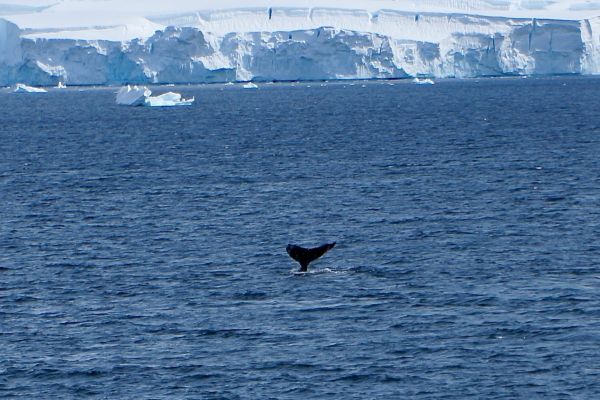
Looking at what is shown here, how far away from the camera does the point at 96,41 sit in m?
132

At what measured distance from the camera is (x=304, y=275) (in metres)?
28.1

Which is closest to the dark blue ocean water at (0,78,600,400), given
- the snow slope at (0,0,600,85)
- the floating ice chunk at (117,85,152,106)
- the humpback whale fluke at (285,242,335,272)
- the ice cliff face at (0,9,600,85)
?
the humpback whale fluke at (285,242,335,272)

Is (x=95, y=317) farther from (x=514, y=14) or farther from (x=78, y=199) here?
(x=514, y=14)

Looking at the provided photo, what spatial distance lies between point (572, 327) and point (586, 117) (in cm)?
5996

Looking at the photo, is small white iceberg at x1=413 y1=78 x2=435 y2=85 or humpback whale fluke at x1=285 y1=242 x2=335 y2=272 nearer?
humpback whale fluke at x1=285 y1=242 x2=335 y2=272

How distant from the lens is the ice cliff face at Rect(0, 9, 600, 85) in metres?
Result: 132

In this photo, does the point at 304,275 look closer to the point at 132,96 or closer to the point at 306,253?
the point at 306,253

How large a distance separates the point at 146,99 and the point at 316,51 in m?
34.4

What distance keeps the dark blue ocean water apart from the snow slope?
7353cm

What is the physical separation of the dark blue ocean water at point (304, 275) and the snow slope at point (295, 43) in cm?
7353

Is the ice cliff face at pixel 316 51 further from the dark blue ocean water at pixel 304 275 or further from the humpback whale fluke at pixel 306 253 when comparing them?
the humpback whale fluke at pixel 306 253

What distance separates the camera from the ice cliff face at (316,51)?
434 feet

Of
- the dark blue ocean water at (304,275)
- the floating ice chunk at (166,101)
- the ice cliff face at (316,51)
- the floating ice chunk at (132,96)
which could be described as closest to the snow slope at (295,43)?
the ice cliff face at (316,51)

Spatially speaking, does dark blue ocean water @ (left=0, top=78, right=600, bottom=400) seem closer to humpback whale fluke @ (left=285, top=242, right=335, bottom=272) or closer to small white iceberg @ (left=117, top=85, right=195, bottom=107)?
humpback whale fluke @ (left=285, top=242, right=335, bottom=272)
